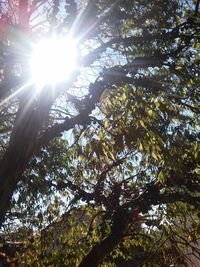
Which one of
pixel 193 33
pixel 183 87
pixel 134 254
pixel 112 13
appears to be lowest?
pixel 134 254

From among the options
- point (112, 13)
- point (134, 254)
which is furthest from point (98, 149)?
point (134, 254)

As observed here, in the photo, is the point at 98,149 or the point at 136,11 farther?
the point at 136,11

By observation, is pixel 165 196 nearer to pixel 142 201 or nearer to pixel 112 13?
pixel 142 201

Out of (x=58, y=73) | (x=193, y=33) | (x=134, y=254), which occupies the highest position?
(x=58, y=73)

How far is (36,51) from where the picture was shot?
6.46m

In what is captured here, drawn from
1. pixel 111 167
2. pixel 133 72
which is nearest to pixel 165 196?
pixel 111 167

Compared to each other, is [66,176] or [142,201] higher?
[66,176]

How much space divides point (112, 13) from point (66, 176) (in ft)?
13.3

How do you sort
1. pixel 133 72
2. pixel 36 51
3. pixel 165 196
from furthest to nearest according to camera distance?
pixel 165 196
pixel 36 51
pixel 133 72

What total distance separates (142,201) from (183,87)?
2.95m

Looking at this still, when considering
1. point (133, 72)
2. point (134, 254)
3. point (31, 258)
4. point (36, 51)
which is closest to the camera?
point (133, 72)

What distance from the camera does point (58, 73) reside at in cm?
598

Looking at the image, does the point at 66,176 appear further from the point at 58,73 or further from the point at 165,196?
the point at 58,73

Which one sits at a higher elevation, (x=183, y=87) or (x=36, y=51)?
(x=36, y=51)
